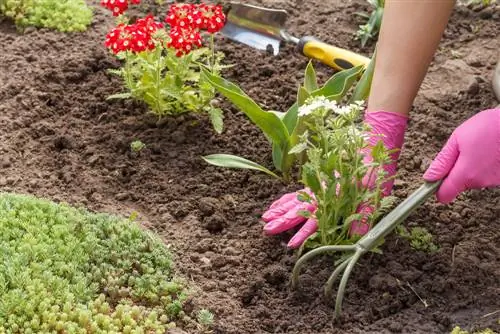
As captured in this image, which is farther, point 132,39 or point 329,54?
point 329,54

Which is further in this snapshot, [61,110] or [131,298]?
[61,110]

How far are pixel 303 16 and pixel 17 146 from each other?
6.13ft

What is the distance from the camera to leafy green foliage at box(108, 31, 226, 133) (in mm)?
3855

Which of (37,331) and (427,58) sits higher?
(427,58)

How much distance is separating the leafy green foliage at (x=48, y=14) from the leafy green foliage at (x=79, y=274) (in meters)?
1.60

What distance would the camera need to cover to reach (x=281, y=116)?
146 inches

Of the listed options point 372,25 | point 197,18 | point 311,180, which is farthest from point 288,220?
point 372,25

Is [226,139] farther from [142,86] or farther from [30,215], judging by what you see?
[30,215]

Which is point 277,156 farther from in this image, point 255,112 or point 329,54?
point 329,54

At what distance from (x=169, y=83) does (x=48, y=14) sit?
111 cm

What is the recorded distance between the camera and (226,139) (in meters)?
3.94

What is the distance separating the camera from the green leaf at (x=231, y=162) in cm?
357

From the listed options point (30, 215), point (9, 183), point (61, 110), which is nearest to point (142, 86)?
point (61, 110)

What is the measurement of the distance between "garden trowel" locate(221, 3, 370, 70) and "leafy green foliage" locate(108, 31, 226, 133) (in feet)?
1.99
